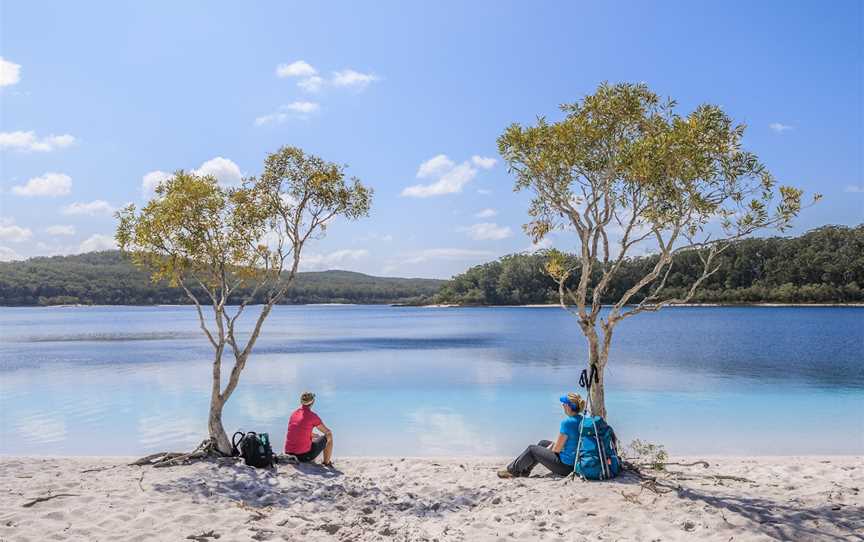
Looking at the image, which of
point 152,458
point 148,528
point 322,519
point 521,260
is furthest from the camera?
point 521,260

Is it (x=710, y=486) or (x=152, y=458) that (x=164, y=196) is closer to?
(x=152, y=458)

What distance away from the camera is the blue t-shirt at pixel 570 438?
9.45 meters

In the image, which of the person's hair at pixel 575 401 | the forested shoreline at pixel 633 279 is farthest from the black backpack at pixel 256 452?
the forested shoreline at pixel 633 279

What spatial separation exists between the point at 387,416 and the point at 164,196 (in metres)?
10.2

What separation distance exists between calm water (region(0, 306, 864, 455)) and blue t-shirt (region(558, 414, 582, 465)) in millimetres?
5026

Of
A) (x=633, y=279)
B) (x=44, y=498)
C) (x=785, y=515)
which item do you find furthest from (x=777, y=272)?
(x=44, y=498)

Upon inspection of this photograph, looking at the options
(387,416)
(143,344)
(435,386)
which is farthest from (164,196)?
(143,344)

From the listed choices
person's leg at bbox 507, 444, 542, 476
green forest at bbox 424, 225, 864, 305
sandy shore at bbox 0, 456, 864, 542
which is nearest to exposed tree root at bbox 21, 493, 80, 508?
sandy shore at bbox 0, 456, 864, 542

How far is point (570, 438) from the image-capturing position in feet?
31.2

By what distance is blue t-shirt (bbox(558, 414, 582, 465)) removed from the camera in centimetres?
945

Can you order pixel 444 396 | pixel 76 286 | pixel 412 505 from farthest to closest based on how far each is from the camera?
pixel 76 286 → pixel 444 396 → pixel 412 505

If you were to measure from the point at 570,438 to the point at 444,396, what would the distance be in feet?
45.1

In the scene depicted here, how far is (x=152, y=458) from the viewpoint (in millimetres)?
11047

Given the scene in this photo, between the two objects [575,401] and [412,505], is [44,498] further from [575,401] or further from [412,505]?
[575,401]
